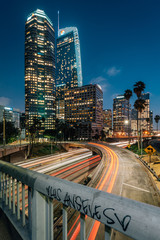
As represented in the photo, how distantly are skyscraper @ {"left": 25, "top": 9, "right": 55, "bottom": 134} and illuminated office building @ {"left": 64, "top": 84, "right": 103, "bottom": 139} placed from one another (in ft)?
84.2

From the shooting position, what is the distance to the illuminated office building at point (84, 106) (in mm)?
136500

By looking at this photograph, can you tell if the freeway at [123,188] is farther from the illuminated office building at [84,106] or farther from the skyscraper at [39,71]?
the skyscraper at [39,71]

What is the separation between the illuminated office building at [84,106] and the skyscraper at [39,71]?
25.7 metres

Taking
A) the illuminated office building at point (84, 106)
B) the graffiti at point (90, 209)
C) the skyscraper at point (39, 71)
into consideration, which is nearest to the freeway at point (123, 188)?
the graffiti at point (90, 209)

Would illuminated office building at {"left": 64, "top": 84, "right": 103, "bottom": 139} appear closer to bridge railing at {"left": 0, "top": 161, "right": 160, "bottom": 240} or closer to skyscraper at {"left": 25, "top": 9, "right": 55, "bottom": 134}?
skyscraper at {"left": 25, "top": 9, "right": 55, "bottom": 134}

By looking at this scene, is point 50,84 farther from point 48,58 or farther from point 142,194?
point 142,194

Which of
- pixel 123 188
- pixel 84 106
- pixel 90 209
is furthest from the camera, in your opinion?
pixel 84 106

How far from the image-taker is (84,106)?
14250 cm

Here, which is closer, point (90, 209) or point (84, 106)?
point (90, 209)

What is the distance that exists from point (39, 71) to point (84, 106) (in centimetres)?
8142

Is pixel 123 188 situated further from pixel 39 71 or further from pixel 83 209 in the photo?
pixel 39 71

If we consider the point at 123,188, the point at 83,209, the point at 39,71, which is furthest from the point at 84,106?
the point at 83,209

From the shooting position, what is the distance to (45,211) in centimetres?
170

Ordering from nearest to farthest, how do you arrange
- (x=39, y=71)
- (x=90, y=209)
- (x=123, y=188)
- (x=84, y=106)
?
1. (x=90, y=209)
2. (x=123, y=188)
3. (x=84, y=106)
4. (x=39, y=71)
